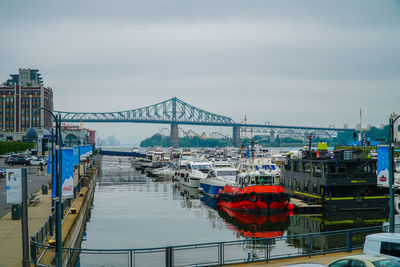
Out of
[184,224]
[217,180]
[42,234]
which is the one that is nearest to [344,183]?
[184,224]

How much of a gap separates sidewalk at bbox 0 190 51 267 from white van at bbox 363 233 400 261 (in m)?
12.7

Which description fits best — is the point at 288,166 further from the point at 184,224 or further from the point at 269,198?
the point at 184,224

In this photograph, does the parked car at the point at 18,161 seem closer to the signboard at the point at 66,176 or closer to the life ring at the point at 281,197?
the life ring at the point at 281,197

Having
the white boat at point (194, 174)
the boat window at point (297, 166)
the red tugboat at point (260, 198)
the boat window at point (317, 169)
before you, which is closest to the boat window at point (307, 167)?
the boat window at point (317, 169)

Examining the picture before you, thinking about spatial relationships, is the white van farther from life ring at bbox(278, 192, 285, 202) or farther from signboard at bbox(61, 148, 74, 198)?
life ring at bbox(278, 192, 285, 202)

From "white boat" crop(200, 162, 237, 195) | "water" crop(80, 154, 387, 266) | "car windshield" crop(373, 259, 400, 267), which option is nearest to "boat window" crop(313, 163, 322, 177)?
"water" crop(80, 154, 387, 266)

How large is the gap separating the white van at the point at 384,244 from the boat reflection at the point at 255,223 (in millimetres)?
18422

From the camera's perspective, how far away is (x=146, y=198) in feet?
190

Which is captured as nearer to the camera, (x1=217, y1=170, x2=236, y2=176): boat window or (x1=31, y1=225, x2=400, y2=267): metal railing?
(x1=31, y1=225, x2=400, y2=267): metal railing

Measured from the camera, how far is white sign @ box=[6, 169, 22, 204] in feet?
57.0

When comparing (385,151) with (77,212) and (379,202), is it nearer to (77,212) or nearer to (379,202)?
(77,212)

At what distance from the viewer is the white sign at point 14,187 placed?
17359 mm

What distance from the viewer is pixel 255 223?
39594 millimetres

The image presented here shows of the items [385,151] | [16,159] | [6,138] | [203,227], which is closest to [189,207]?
[203,227]
